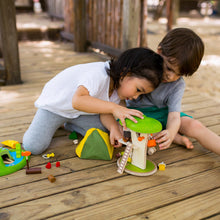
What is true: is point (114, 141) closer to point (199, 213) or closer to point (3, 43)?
point (199, 213)

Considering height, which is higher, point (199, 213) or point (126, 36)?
point (126, 36)

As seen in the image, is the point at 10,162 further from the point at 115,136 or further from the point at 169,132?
the point at 169,132

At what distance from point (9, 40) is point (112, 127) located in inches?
65.6

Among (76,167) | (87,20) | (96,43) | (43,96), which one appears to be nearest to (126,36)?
(96,43)

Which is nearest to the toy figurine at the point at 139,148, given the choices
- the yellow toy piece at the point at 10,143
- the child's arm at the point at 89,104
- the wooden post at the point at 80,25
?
the child's arm at the point at 89,104

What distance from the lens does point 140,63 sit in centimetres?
143

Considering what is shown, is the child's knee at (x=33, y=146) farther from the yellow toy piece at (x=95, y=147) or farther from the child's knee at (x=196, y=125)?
the child's knee at (x=196, y=125)

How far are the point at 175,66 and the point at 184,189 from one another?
654 mm

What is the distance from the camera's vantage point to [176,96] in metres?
1.75

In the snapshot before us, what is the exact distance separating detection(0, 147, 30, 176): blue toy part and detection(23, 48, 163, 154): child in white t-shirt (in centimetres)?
9

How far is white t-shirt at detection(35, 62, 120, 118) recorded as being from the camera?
152 cm

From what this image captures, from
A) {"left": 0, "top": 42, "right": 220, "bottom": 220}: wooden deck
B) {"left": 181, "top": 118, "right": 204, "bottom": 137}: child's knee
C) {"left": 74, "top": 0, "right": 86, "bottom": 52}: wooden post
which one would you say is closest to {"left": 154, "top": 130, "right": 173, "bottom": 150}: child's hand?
{"left": 0, "top": 42, "right": 220, "bottom": 220}: wooden deck

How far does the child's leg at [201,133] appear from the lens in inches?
64.9

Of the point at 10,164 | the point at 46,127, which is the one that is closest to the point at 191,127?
the point at 46,127
